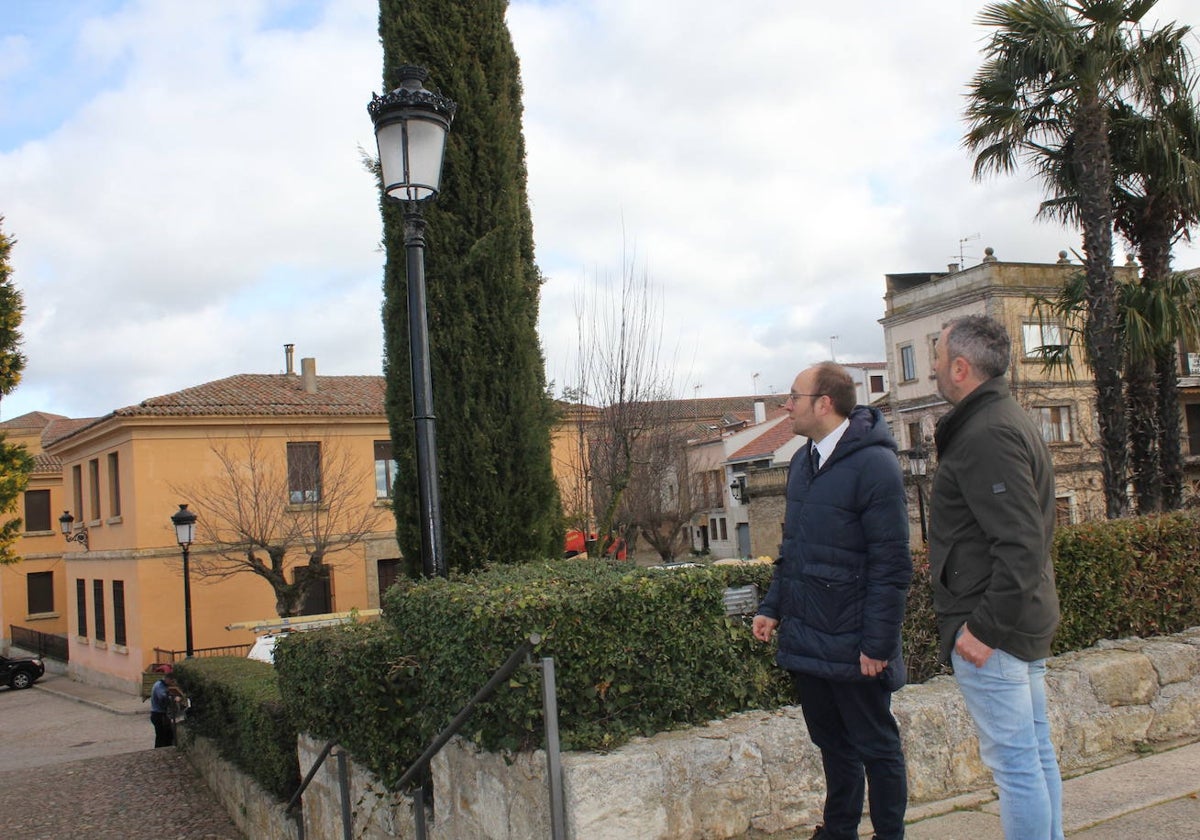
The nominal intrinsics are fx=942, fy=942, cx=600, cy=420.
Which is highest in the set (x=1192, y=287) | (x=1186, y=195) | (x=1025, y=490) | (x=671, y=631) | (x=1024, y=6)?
(x=1024, y=6)

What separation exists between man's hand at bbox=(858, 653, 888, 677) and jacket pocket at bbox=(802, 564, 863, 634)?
0.12 meters

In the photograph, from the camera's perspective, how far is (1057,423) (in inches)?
1403

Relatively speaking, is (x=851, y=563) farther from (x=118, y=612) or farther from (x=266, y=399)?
(x=118, y=612)

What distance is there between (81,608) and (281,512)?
37.4 ft

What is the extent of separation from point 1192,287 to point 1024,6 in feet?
12.8

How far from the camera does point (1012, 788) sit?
2998mm

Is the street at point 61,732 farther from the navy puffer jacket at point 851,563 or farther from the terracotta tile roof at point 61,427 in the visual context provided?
the terracotta tile roof at point 61,427

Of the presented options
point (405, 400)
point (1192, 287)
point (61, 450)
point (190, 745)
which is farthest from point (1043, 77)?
point (61, 450)

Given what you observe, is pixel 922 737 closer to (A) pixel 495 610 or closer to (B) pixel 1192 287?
(A) pixel 495 610

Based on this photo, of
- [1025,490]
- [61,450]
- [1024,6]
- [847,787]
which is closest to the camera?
[1025,490]

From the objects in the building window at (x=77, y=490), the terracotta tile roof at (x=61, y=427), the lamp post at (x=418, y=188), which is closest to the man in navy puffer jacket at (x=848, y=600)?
the lamp post at (x=418, y=188)

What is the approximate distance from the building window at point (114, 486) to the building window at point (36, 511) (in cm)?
1434

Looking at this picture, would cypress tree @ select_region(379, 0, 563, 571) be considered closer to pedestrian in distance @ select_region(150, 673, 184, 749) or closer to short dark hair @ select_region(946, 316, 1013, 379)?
short dark hair @ select_region(946, 316, 1013, 379)

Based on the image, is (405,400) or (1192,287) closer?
(405,400)
